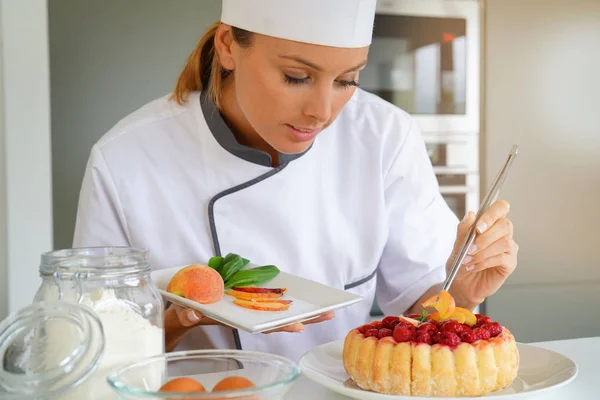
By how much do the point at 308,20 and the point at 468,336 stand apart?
1.97 ft

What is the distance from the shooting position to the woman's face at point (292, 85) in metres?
1.18

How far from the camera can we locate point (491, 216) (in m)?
1.17

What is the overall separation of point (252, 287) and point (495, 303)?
7.20 ft

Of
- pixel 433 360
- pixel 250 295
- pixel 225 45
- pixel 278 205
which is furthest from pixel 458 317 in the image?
pixel 225 45

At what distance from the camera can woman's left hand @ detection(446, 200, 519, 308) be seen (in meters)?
1.18

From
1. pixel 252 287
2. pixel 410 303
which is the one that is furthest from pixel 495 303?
pixel 252 287

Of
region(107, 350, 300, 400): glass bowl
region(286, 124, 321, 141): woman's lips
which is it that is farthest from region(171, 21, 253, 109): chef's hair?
region(107, 350, 300, 400): glass bowl

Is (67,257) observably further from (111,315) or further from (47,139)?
(47,139)

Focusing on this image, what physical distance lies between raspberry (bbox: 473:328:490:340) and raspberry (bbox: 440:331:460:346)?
0.10 feet

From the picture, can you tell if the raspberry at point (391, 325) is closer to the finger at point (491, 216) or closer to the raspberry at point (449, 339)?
the raspberry at point (449, 339)

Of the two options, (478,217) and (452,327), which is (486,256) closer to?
(478,217)

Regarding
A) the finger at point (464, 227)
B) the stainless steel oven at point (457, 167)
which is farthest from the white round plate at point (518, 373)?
the stainless steel oven at point (457, 167)

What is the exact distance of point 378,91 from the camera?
3.01m

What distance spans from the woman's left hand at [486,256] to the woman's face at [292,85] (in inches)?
12.0
